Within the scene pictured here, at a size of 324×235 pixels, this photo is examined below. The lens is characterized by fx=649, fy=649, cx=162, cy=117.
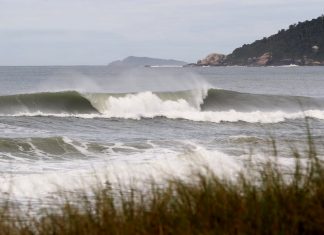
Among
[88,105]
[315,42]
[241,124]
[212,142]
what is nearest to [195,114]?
[241,124]

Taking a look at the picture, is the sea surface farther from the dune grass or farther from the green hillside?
the green hillside

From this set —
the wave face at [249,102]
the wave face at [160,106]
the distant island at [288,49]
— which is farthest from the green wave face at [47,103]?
the distant island at [288,49]

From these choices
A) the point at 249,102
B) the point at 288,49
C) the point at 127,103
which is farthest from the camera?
the point at 288,49

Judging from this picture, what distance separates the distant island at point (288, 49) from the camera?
134 m

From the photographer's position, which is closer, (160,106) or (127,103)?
(127,103)

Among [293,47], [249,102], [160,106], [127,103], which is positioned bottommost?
[249,102]

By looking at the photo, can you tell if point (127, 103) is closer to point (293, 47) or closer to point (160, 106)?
point (160, 106)

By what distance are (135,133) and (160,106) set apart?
36.1 ft

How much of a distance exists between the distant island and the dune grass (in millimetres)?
132821

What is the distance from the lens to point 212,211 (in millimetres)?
4285

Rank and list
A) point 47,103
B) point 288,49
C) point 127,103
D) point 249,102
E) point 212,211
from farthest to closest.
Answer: point 288,49, point 249,102, point 127,103, point 47,103, point 212,211

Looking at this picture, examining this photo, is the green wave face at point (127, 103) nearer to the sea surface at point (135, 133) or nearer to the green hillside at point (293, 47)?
the sea surface at point (135, 133)

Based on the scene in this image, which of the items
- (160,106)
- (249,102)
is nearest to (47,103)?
(160,106)

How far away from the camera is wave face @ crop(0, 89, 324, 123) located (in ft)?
91.0
